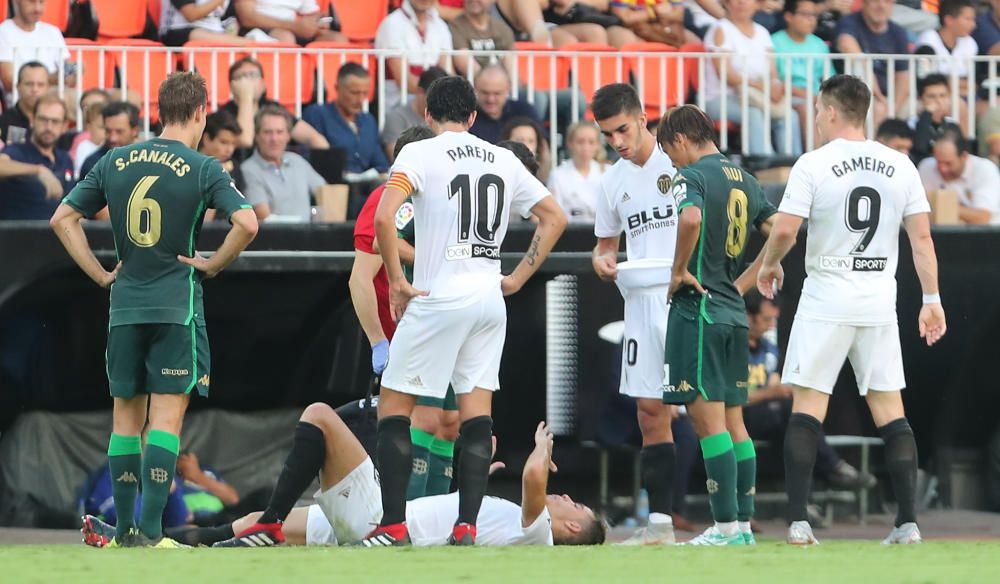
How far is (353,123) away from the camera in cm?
1248

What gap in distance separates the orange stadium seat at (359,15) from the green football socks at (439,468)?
19.6ft

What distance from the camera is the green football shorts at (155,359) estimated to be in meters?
7.62

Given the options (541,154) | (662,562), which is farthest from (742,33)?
(662,562)

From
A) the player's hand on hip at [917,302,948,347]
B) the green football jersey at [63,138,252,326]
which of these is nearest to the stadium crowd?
the green football jersey at [63,138,252,326]

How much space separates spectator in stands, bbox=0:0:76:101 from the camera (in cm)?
1226

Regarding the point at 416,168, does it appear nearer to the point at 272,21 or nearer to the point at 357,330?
the point at 357,330

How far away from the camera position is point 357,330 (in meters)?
11.8

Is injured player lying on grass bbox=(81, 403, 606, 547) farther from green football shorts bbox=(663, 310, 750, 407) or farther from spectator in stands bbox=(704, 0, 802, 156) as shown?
spectator in stands bbox=(704, 0, 802, 156)

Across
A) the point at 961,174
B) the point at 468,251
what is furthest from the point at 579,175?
the point at 468,251

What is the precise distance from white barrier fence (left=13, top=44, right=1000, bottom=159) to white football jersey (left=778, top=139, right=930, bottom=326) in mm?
4633

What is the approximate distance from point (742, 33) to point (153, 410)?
306 inches

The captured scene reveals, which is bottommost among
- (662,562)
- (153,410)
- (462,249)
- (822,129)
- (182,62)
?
(662,562)

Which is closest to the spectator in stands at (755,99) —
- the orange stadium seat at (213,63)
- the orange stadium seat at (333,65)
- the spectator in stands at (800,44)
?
the spectator in stands at (800,44)

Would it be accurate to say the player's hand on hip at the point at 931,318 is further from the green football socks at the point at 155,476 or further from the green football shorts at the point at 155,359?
the green football socks at the point at 155,476
